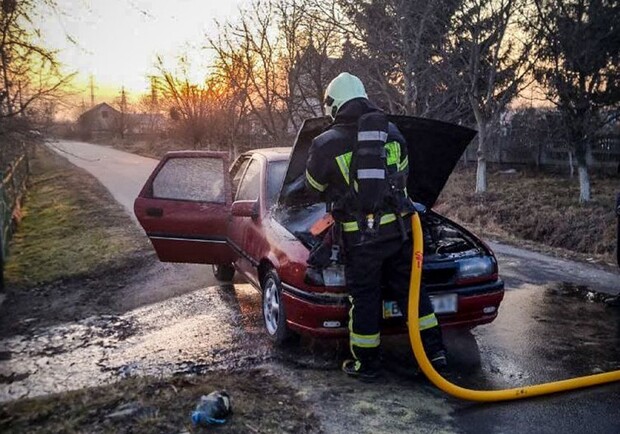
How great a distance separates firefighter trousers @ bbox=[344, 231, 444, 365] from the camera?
3.79 metres

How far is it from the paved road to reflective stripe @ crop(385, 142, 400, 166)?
4.96 feet

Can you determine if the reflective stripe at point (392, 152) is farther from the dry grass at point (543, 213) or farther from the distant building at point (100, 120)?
the distant building at point (100, 120)

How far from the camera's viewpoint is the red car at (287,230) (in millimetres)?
4191

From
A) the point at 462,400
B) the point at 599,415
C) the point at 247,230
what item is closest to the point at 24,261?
the point at 247,230

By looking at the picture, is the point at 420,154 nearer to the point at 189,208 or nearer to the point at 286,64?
the point at 189,208

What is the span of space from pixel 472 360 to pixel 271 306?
1.64m

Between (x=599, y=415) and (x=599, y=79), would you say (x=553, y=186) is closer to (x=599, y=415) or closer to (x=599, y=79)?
(x=599, y=79)

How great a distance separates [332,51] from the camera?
41.5ft

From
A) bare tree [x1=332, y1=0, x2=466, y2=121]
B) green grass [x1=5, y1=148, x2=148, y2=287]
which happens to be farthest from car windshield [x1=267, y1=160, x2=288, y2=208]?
bare tree [x1=332, y1=0, x2=466, y2=121]

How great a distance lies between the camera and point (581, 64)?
43.2 ft

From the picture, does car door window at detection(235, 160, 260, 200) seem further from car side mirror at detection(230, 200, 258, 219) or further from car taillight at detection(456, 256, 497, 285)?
car taillight at detection(456, 256, 497, 285)

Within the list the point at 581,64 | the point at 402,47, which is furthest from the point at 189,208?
the point at 581,64

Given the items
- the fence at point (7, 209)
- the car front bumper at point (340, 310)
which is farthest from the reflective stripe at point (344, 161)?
the fence at point (7, 209)

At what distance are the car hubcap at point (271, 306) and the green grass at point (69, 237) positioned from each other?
4547mm
